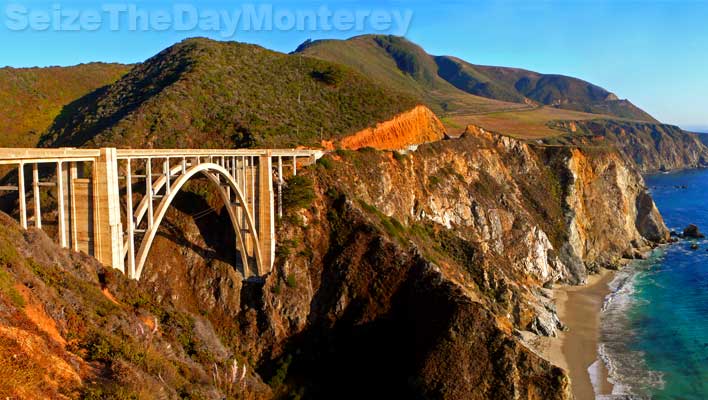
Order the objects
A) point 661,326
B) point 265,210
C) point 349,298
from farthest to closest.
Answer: point 661,326, point 265,210, point 349,298

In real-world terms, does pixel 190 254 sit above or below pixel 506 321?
above

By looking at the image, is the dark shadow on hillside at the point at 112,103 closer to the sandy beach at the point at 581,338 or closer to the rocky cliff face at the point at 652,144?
the sandy beach at the point at 581,338

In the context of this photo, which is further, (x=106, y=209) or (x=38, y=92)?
(x=38, y=92)

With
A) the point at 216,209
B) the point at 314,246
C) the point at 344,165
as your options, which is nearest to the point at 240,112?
the point at 344,165

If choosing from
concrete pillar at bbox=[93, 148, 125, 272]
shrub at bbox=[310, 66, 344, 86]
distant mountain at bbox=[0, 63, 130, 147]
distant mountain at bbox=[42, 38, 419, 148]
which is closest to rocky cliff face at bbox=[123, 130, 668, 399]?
distant mountain at bbox=[42, 38, 419, 148]

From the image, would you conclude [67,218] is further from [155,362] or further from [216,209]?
[216,209]

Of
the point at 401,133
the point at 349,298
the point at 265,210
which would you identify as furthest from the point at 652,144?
the point at 265,210

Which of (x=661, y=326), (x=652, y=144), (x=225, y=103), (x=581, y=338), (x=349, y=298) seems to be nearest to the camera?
(x=349, y=298)

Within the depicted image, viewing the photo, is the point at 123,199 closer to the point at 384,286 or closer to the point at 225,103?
the point at 384,286
